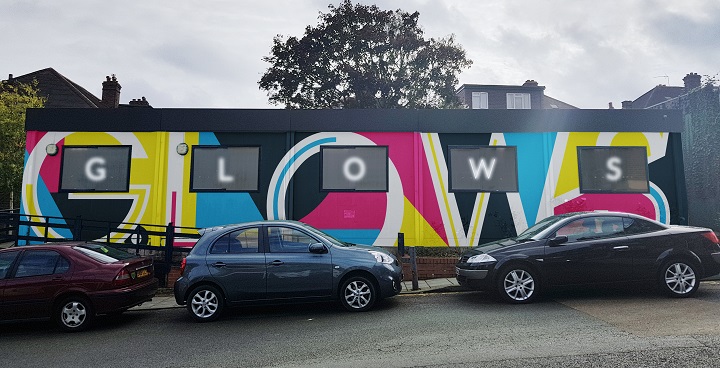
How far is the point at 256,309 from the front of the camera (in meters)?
8.32

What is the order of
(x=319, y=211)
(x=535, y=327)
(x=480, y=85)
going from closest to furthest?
(x=535, y=327), (x=319, y=211), (x=480, y=85)

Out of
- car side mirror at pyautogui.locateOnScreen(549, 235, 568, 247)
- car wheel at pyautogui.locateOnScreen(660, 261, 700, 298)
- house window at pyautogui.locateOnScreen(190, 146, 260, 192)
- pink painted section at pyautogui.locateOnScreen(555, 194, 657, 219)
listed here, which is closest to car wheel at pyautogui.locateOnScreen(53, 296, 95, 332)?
house window at pyautogui.locateOnScreen(190, 146, 260, 192)

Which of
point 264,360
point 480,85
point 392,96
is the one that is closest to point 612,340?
point 264,360

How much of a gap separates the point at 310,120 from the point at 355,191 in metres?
2.27

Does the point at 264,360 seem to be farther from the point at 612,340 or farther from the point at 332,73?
the point at 332,73

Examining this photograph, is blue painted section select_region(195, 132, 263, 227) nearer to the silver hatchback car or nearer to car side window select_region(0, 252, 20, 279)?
the silver hatchback car

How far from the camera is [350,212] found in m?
11.8

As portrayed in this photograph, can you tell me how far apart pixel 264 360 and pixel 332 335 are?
117 centimetres

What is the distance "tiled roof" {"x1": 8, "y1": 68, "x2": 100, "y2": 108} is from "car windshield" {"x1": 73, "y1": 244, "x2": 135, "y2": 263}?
2526 cm

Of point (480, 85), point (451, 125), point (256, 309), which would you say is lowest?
point (256, 309)

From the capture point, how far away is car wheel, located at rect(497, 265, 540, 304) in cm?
763

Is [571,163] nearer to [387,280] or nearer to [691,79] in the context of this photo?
[387,280]

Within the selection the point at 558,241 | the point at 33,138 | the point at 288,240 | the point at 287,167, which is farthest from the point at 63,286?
the point at 558,241

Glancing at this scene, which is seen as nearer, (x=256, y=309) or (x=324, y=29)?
(x=256, y=309)
